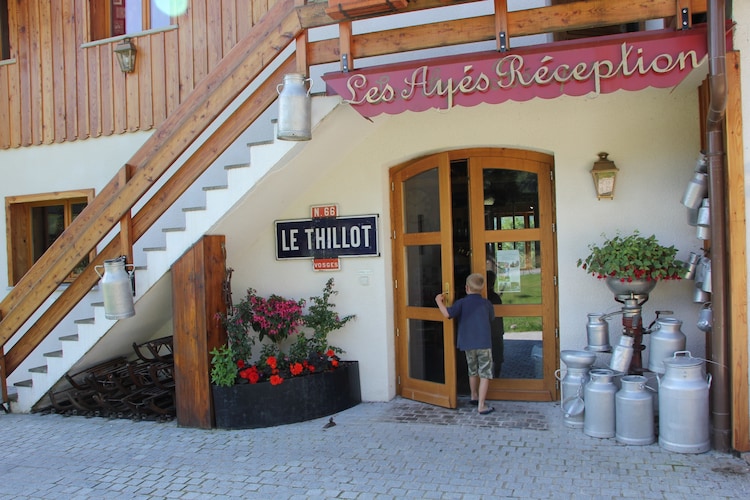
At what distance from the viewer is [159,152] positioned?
18.5ft

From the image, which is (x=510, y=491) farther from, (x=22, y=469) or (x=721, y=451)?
(x=22, y=469)

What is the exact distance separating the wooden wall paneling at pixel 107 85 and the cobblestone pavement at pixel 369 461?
3851mm

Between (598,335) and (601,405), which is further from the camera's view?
(598,335)

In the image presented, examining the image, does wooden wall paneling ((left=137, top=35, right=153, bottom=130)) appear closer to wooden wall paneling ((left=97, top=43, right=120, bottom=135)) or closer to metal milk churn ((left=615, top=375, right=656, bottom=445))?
wooden wall paneling ((left=97, top=43, right=120, bottom=135))

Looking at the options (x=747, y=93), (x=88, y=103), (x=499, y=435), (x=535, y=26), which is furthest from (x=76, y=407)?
(x=747, y=93)

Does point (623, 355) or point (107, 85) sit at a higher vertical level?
point (107, 85)

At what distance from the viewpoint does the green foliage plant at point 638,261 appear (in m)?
5.00

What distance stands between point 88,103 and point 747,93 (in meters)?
7.48

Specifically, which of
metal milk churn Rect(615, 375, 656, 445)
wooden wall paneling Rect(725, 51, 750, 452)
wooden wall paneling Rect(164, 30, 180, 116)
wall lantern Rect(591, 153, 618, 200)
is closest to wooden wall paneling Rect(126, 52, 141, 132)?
wooden wall paneling Rect(164, 30, 180, 116)

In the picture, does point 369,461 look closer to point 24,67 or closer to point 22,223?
point 22,223

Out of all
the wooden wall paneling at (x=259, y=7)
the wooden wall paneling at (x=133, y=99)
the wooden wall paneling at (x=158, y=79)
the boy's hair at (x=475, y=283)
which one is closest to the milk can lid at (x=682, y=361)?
the boy's hair at (x=475, y=283)

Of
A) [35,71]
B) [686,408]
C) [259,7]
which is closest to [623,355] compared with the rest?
[686,408]

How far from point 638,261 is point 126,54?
654 centimetres

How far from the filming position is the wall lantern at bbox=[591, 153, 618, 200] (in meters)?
5.49
